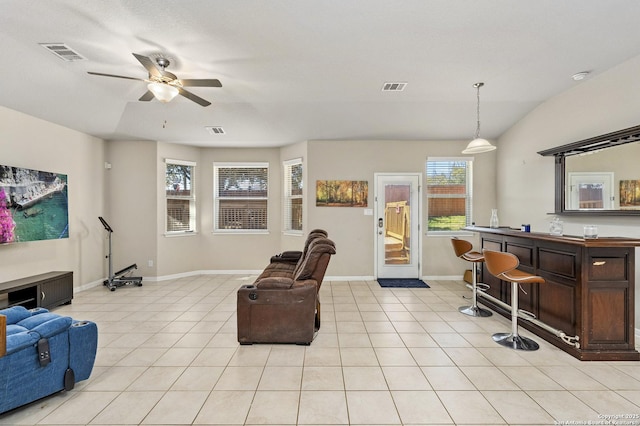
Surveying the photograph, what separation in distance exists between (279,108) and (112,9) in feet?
7.79

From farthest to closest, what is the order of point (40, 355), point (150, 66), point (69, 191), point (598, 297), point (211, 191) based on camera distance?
point (211, 191) < point (69, 191) < point (598, 297) < point (150, 66) < point (40, 355)

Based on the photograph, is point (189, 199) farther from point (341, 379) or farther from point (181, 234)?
point (341, 379)

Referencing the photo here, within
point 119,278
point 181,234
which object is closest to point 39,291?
point 119,278

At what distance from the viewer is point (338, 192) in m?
5.65

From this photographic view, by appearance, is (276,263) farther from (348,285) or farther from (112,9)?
(112,9)

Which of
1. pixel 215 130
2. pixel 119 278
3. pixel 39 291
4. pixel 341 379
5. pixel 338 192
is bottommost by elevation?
pixel 341 379

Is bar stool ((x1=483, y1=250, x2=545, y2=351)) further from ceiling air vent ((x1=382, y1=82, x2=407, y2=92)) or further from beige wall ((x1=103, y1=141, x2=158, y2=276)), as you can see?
beige wall ((x1=103, y1=141, x2=158, y2=276))

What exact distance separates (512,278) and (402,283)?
2629mm

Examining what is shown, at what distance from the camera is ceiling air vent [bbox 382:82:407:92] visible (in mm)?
3691

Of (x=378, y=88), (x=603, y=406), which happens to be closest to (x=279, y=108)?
(x=378, y=88)

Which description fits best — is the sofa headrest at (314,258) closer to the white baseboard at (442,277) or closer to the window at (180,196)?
the white baseboard at (442,277)

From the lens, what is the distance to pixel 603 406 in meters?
2.05

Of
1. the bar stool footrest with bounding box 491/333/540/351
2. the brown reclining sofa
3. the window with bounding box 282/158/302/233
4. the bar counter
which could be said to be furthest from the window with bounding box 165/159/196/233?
the bar counter

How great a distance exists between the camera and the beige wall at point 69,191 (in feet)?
12.8
